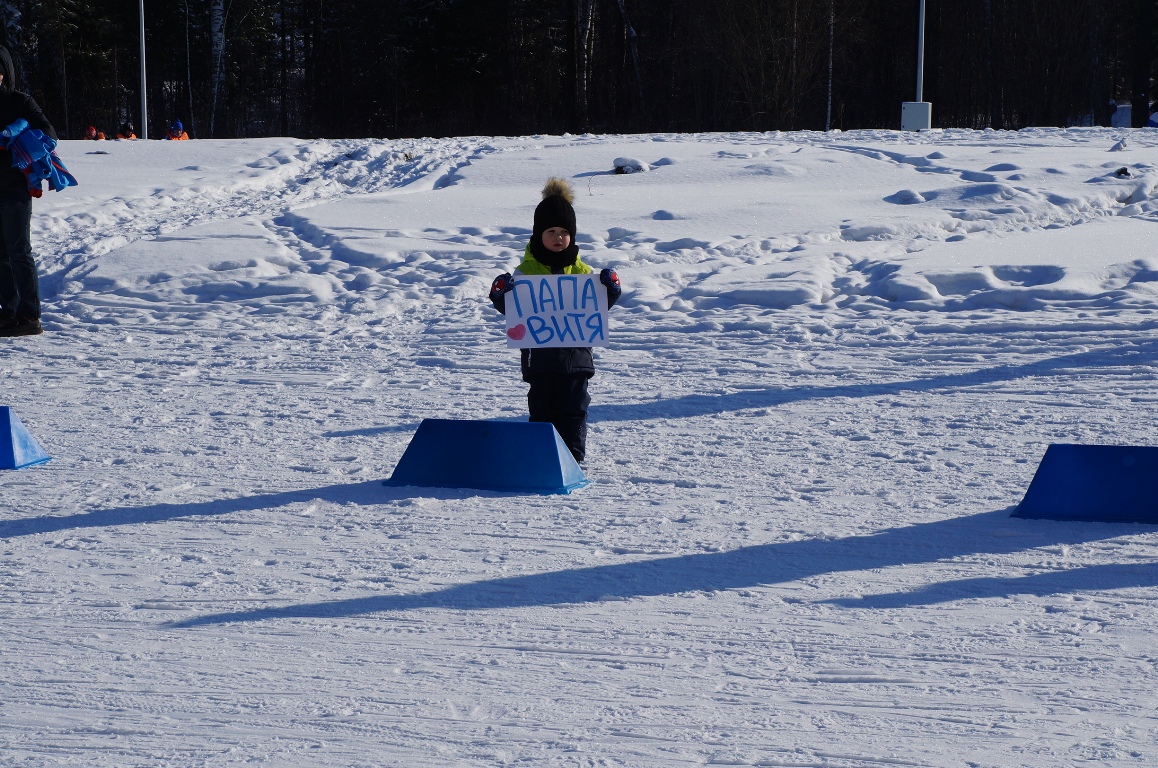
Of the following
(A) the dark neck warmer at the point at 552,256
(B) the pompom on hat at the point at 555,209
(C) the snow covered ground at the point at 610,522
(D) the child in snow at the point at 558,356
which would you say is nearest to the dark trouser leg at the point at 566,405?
(D) the child in snow at the point at 558,356

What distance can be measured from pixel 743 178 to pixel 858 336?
6401 mm

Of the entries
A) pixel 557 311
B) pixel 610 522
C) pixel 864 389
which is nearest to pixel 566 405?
pixel 557 311

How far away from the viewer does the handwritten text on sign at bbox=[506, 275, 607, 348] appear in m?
4.49

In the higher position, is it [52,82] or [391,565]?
[52,82]

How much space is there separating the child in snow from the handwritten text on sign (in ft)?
0.13

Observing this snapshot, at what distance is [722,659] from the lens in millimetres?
2629

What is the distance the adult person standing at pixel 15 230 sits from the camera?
7.04 metres

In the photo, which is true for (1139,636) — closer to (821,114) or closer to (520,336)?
(520,336)

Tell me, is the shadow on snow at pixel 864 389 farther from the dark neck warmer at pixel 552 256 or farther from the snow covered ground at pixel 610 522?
the dark neck warmer at pixel 552 256

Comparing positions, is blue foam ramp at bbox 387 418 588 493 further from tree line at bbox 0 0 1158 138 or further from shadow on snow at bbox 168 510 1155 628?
tree line at bbox 0 0 1158 138

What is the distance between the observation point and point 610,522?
147 inches

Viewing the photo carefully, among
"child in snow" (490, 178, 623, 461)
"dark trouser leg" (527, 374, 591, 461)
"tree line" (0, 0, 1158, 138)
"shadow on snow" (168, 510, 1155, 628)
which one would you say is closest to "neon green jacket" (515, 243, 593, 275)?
"child in snow" (490, 178, 623, 461)

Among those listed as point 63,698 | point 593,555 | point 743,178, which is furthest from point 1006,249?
point 63,698

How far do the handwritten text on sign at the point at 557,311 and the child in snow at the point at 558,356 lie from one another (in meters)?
0.04
